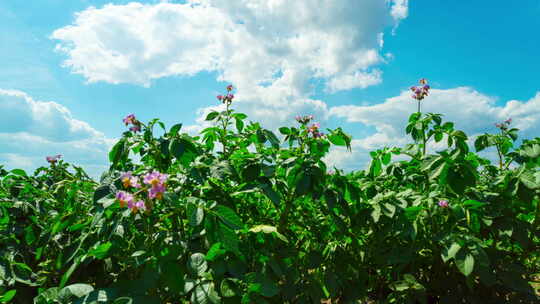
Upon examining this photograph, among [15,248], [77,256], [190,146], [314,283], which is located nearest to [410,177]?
[314,283]

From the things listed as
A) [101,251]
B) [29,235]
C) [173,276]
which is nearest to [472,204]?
[173,276]

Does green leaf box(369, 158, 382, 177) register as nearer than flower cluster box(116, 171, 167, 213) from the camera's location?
No

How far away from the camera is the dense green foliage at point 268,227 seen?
1503 mm

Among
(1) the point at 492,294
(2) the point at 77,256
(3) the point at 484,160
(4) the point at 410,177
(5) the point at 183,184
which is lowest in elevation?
(1) the point at 492,294

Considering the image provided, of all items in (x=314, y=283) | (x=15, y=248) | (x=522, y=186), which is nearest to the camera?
(x=314, y=283)

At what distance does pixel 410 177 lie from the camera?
2.58m

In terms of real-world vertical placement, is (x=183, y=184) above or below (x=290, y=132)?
below

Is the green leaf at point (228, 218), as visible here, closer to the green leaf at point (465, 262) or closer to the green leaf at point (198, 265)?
the green leaf at point (198, 265)

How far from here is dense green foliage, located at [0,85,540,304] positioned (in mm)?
1503

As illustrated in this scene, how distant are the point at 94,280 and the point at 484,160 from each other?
3006mm

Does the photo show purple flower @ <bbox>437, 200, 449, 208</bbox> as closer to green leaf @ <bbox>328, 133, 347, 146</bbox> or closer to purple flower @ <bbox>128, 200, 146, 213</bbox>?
green leaf @ <bbox>328, 133, 347, 146</bbox>

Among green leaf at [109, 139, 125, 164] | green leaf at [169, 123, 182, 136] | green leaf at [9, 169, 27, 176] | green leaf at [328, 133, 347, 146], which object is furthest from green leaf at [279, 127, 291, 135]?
green leaf at [9, 169, 27, 176]

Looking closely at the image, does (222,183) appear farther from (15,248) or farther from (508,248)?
(508,248)

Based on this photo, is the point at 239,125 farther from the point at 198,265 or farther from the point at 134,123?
the point at 198,265
